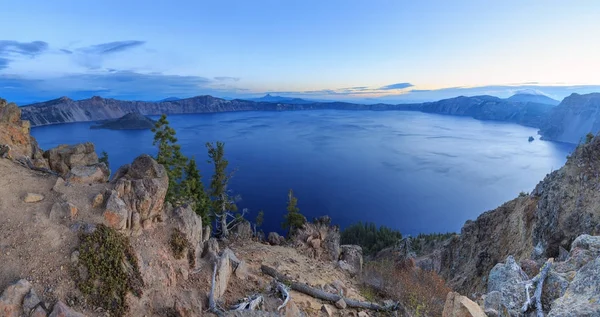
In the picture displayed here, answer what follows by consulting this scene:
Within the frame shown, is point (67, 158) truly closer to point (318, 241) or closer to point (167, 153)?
point (167, 153)

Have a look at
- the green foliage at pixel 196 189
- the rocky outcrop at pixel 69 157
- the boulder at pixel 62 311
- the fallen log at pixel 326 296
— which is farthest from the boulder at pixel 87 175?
the green foliage at pixel 196 189

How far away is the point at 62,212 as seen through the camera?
33.7 ft

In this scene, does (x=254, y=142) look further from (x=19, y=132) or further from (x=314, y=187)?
(x=19, y=132)

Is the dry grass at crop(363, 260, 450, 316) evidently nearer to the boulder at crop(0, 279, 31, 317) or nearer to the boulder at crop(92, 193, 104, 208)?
the boulder at crop(92, 193, 104, 208)

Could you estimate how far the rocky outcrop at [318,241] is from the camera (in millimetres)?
28611

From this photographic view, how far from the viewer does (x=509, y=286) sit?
32.3ft

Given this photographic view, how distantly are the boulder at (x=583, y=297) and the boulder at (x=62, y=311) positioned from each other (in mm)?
11973

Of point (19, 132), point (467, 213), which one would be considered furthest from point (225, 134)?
point (19, 132)

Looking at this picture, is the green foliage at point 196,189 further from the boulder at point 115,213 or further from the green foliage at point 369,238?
the green foliage at point 369,238

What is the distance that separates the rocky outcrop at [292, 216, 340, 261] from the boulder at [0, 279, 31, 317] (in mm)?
21166

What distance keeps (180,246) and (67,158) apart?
977 cm

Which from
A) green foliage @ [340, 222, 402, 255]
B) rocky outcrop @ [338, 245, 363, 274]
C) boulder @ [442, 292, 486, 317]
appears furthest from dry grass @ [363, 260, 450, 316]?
green foliage @ [340, 222, 402, 255]

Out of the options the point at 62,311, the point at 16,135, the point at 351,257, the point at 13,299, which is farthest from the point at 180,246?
the point at 351,257

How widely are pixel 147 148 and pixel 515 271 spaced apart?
148m
